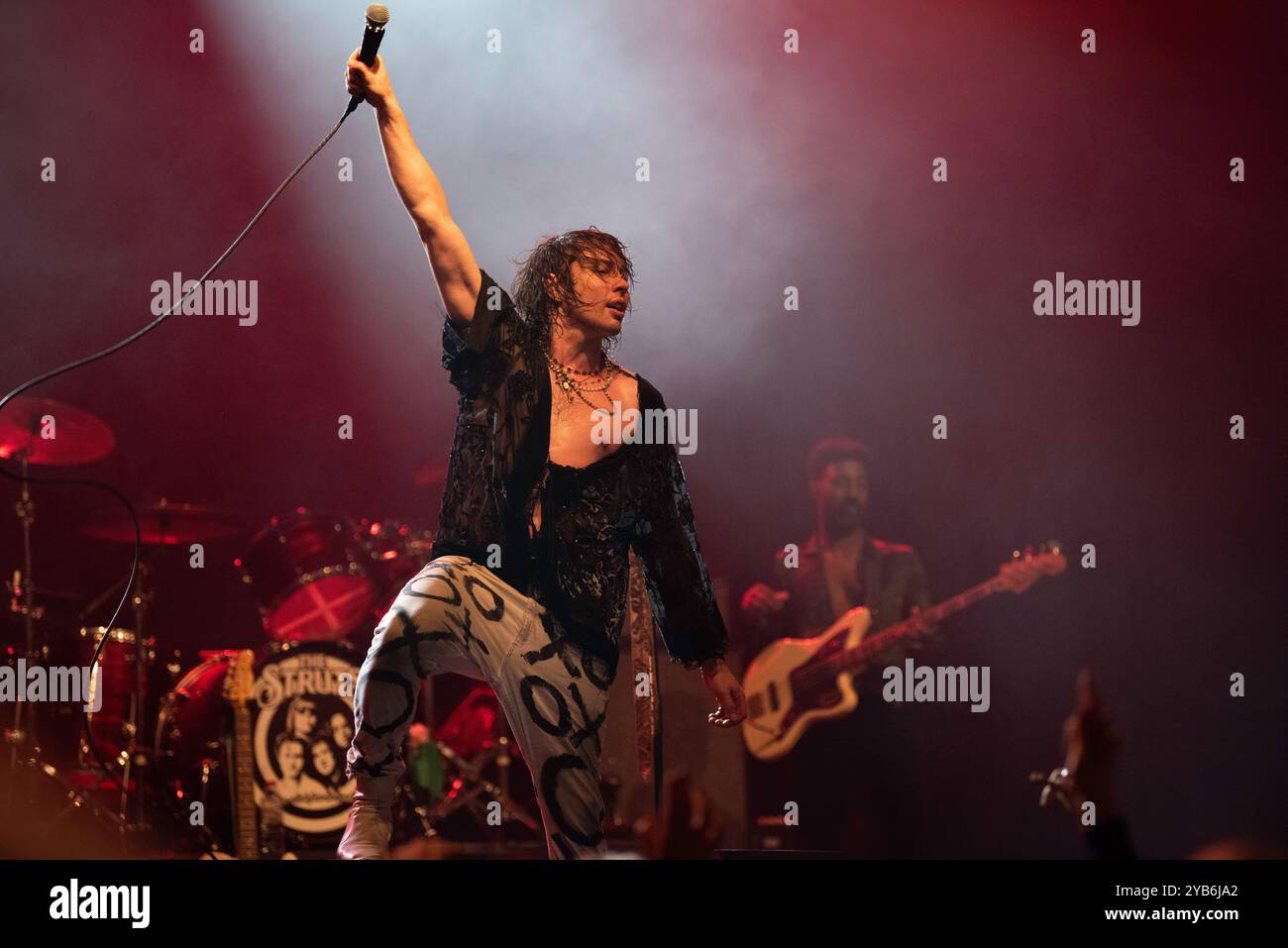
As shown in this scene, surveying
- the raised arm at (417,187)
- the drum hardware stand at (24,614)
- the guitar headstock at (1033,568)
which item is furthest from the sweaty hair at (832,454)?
the drum hardware stand at (24,614)

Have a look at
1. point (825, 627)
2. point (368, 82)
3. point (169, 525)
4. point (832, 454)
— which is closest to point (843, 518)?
point (832, 454)

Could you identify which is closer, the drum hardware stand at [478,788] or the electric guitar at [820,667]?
the drum hardware stand at [478,788]

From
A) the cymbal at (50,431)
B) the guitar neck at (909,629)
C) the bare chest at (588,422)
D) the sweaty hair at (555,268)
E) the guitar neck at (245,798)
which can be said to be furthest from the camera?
the guitar neck at (909,629)

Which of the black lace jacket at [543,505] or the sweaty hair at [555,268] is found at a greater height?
the sweaty hair at [555,268]

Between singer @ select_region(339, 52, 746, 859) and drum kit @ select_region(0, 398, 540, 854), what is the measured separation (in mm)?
2044

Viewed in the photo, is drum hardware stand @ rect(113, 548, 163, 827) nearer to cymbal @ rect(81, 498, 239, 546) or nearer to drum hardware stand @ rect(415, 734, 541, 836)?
cymbal @ rect(81, 498, 239, 546)

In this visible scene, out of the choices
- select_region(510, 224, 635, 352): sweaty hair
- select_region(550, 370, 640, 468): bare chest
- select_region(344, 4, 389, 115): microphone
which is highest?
select_region(344, 4, 389, 115): microphone

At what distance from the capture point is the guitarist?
5.54 m

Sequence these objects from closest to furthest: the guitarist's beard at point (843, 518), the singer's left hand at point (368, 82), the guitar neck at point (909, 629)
A: the singer's left hand at point (368, 82)
the guitar neck at point (909, 629)
the guitarist's beard at point (843, 518)

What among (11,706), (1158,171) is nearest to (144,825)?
(11,706)

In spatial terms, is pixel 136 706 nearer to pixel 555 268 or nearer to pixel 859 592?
pixel 555 268

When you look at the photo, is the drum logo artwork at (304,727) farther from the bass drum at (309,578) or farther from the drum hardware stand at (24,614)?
the drum hardware stand at (24,614)

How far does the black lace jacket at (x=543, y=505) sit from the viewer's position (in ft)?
11.4

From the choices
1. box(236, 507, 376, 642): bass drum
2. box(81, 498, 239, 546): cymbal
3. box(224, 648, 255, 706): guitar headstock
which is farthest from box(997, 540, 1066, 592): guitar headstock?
box(81, 498, 239, 546): cymbal
